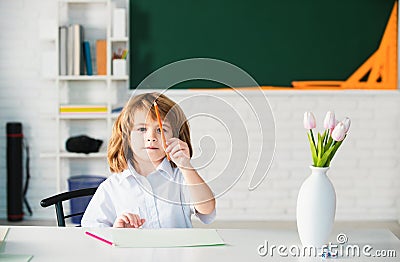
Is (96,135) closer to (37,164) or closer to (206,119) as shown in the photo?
(37,164)

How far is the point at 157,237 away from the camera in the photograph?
2082 millimetres

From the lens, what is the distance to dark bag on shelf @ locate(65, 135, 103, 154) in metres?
4.88

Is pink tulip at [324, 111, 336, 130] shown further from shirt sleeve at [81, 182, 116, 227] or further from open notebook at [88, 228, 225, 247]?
shirt sleeve at [81, 182, 116, 227]

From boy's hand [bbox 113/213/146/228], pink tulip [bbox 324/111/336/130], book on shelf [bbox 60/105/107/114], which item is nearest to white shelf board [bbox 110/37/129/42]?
book on shelf [bbox 60/105/107/114]

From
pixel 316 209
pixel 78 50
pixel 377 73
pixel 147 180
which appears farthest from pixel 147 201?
pixel 377 73

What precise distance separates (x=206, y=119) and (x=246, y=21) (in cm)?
73

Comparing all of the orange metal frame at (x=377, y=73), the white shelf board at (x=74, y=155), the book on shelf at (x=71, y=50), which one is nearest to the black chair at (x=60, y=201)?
the white shelf board at (x=74, y=155)

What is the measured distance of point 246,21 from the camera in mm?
5039

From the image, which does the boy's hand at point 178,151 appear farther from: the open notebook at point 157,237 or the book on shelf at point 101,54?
the book on shelf at point 101,54

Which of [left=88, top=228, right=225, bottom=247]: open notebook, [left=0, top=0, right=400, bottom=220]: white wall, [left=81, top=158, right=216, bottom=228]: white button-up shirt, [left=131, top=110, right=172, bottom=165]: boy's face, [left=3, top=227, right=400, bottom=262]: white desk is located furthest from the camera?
[left=0, top=0, right=400, bottom=220]: white wall

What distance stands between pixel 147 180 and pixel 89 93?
2802 millimetres

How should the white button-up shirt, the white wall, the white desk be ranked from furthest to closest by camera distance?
the white wall → the white button-up shirt → the white desk

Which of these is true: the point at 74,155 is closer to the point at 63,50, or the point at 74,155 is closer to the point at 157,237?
the point at 63,50

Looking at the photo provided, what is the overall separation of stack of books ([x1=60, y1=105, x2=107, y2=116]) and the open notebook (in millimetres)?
2800
